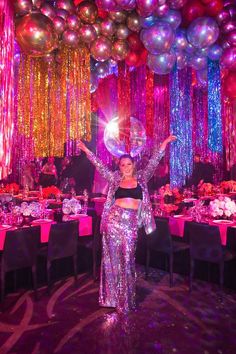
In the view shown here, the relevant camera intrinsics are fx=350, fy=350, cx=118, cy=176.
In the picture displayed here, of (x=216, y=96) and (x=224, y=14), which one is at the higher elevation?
(x=224, y=14)

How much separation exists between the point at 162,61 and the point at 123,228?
87.0 inches

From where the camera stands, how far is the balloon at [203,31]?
13.5 ft

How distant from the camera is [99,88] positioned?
600 centimetres

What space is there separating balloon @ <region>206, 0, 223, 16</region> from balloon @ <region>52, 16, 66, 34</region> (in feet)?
5.74

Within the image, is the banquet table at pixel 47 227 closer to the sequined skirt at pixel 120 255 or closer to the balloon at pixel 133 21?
the sequined skirt at pixel 120 255

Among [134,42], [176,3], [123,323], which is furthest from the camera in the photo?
[134,42]

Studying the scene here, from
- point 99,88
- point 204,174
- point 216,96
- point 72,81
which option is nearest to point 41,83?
point 72,81

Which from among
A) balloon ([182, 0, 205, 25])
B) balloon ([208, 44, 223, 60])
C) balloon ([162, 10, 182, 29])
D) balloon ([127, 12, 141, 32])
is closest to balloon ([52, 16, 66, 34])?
balloon ([127, 12, 141, 32])

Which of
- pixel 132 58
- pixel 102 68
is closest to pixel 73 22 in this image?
pixel 132 58

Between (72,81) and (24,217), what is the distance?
1877mm

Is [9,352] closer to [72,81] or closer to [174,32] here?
[72,81]

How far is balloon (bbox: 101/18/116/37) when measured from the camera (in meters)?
4.22

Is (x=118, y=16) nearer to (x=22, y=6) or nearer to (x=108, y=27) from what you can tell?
(x=108, y=27)

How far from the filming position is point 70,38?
4.13 meters
